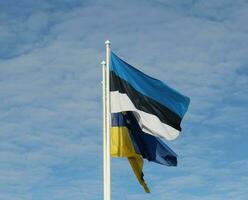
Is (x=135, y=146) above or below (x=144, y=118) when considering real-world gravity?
below

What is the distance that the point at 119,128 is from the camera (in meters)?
24.8

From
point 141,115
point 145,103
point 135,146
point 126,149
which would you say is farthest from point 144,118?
point 126,149

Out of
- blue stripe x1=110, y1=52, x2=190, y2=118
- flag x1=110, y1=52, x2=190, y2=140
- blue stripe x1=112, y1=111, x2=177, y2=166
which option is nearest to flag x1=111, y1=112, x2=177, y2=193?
blue stripe x1=112, y1=111, x2=177, y2=166

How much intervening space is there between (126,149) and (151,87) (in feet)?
9.07

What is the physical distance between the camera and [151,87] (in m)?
25.7

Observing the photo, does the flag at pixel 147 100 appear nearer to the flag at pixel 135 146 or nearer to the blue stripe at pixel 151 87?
the blue stripe at pixel 151 87

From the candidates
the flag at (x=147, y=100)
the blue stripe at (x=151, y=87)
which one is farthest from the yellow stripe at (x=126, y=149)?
the blue stripe at (x=151, y=87)

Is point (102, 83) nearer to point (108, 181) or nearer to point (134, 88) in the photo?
point (134, 88)

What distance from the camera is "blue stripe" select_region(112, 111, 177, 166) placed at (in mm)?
25125

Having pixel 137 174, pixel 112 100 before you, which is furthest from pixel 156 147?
pixel 112 100

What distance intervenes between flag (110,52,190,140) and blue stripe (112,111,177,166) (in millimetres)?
443

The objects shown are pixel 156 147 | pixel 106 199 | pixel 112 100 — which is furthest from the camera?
pixel 156 147

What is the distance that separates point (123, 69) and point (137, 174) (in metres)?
4.13

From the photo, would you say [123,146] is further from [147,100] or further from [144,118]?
[147,100]
